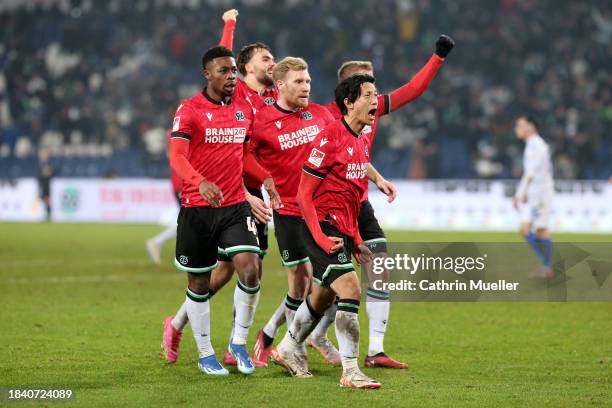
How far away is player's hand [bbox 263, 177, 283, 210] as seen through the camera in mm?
7664

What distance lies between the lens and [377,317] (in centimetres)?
805

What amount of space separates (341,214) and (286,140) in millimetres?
1115

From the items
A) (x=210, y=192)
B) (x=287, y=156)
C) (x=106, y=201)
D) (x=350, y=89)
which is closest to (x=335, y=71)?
(x=106, y=201)

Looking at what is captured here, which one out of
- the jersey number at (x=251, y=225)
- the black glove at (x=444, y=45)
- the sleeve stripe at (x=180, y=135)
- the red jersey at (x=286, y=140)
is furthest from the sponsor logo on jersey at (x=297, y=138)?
the black glove at (x=444, y=45)

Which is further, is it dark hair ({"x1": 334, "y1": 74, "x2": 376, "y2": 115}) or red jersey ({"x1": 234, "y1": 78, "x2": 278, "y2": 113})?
red jersey ({"x1": 234, "y1": 78, "x2": 278, "y2": 113})

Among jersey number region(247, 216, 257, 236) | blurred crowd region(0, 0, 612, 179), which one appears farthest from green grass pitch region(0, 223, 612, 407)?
blurred crowd region(0, 0, 612, 179)

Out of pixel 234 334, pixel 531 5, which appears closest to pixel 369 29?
pixel 531 5

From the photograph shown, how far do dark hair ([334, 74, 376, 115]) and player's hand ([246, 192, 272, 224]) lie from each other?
113 centimetres

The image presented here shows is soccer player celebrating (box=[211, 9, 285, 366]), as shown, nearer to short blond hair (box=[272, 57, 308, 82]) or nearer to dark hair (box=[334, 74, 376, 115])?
short blond hair (box=[272, 57, 308, 82])

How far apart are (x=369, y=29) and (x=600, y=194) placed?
36.6ft

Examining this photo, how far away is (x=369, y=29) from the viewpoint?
32.7 meters

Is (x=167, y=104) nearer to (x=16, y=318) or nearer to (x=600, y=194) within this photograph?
(x=600, y=194)

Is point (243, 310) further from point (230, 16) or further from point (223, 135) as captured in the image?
point (230, 16)

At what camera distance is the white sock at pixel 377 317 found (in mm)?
7949
